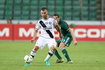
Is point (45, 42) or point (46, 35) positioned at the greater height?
point (46, 35)

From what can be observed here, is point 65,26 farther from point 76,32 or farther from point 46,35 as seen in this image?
point 76,32

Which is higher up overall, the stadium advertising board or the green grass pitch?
the green grass pitch

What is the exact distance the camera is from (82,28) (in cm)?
3073

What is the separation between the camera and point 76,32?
30.7 metres

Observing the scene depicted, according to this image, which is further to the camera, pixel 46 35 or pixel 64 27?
pixel 64 27

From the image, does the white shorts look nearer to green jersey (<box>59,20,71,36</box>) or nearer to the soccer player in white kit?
the soccer player in white kit

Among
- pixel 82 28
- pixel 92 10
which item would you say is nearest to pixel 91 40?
pixel 82 28

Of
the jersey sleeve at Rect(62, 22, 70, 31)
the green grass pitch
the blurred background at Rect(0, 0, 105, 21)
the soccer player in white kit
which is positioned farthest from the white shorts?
the blurred background at Rect(0, 0, 105, 21)

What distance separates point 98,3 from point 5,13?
8.17 metres

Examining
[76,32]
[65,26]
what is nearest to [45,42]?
[65,26]

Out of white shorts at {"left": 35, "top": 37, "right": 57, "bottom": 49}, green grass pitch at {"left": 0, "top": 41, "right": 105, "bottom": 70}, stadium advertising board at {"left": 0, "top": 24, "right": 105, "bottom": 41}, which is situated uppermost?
white shorts at {"left": 35, "top": 37, "right": 57, "bottom": 49}

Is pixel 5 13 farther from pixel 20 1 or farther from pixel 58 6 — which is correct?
pixel 58 6

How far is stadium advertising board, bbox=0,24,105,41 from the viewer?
100 ft

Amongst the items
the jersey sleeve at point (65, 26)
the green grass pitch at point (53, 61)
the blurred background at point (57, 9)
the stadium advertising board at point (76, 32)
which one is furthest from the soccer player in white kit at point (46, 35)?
the blurred background at point (57, 9)
